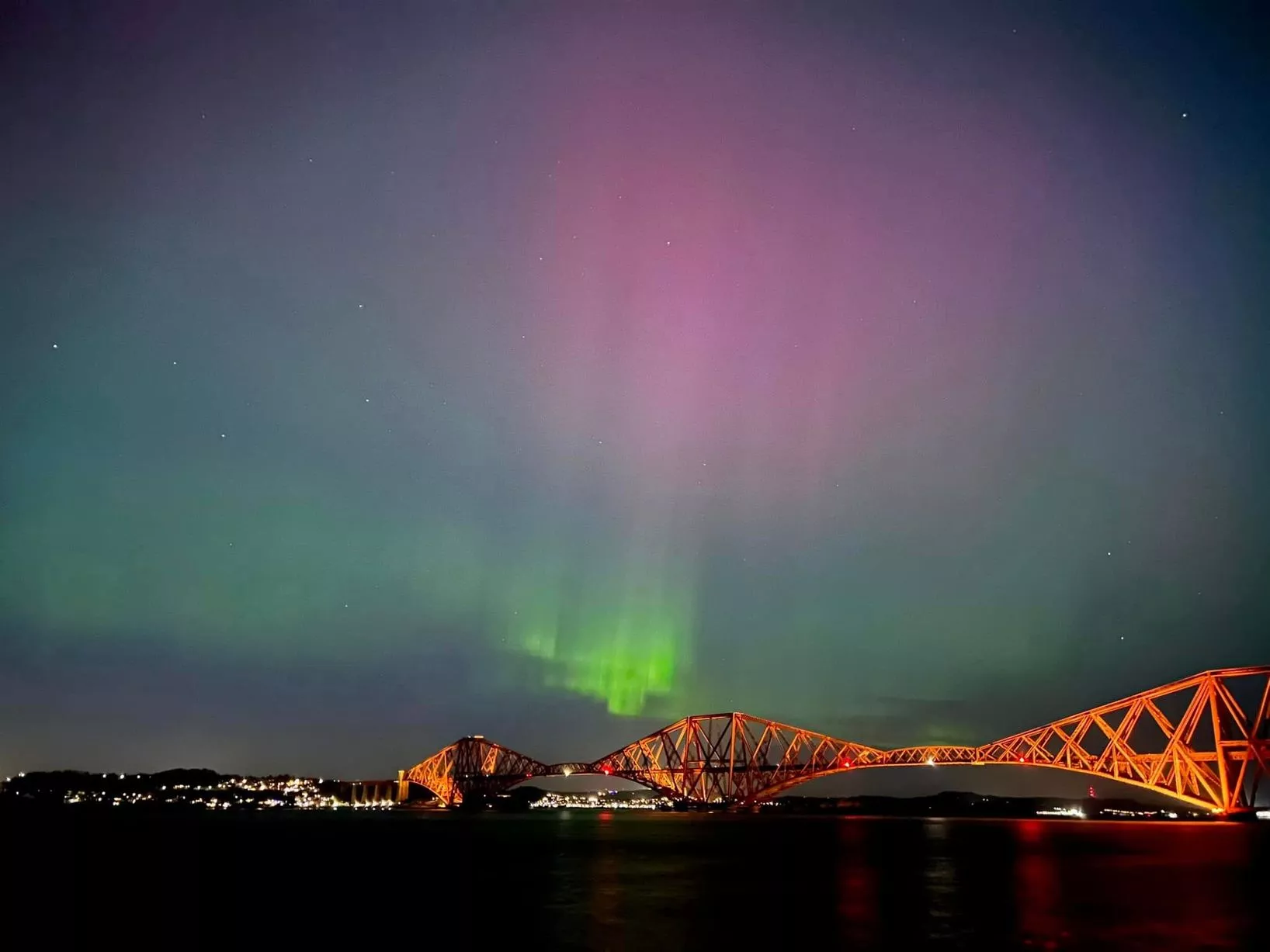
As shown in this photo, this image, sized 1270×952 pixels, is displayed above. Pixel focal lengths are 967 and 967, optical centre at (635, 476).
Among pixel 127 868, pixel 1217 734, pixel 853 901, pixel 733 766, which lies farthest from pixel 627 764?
pixel 853 901

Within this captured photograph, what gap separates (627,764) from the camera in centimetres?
19125

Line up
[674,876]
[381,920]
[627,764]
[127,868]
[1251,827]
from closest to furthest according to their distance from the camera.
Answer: [381,920] < [674,876] < [127,868] < [1251,827] < [627,764]

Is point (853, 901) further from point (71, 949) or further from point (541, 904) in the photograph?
point (71, 949)

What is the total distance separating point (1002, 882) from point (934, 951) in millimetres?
18827

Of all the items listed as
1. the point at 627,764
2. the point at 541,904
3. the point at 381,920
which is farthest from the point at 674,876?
the point at 627,764

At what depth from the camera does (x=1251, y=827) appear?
3255 inches

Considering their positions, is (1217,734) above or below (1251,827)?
above

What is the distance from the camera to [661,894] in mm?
37594

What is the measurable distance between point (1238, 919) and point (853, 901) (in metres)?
11.8

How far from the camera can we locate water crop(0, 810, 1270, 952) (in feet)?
88.6

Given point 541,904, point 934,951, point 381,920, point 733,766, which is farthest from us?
point 733,766

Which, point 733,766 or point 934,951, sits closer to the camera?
point 934,951

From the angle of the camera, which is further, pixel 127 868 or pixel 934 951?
pixel 127 868

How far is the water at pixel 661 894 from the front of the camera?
27.0m
